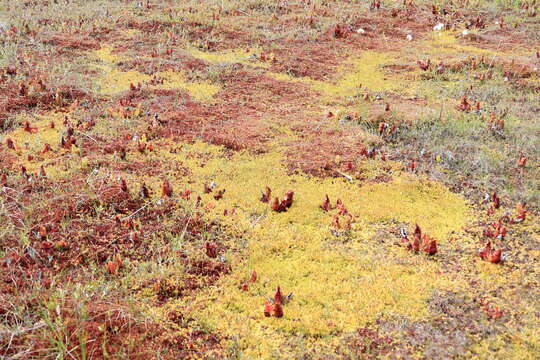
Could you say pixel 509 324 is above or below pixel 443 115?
below

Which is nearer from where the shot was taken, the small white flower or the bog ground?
the bog ground

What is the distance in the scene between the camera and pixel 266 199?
27.0 feet

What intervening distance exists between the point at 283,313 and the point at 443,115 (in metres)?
7.63

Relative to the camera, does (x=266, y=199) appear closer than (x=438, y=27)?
Yes

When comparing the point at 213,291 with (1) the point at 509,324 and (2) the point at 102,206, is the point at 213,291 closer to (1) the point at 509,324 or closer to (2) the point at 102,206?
(2) the point at 102,206

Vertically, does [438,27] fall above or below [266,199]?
above

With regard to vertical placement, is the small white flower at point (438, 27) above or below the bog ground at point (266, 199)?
above

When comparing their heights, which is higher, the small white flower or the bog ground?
the small white flower

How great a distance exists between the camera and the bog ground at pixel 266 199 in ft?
18.3

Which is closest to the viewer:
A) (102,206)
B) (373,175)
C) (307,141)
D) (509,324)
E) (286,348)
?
(286,348)

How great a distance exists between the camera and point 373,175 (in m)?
9.20

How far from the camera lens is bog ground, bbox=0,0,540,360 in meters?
5.59

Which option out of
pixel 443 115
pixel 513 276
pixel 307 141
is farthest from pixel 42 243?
Result: pixel 443 115

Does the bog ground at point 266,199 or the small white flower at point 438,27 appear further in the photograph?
the small white flower at point 438,27
